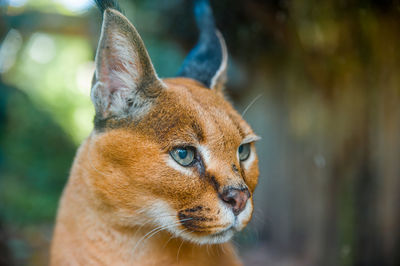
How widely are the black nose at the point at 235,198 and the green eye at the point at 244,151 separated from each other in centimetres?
33

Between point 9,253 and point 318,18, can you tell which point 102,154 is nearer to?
point 318,18

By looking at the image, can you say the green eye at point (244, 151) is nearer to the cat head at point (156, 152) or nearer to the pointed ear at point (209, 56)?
the cat head at point (156, 152)

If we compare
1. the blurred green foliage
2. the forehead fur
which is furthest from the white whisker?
the blurred green foliage

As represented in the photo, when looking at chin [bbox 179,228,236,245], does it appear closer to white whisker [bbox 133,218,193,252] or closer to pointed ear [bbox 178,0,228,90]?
white whisker [bbox 133,218,193,252]

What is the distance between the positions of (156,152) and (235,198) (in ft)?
1.22

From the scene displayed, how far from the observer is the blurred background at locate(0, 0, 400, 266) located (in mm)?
2316

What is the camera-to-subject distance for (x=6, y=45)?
3.18m

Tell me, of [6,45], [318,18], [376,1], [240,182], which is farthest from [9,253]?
[376,1]

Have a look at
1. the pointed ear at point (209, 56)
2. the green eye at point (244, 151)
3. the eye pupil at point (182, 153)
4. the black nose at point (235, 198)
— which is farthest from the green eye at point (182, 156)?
the pointed ear at point (209, 56)

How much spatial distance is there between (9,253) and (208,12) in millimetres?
2880

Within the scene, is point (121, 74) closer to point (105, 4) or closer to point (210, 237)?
point (105, 4)

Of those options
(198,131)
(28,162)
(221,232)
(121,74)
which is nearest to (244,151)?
(198,131)

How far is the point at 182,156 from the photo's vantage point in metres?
1.51

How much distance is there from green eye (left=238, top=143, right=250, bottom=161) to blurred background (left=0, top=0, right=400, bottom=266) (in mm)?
319
